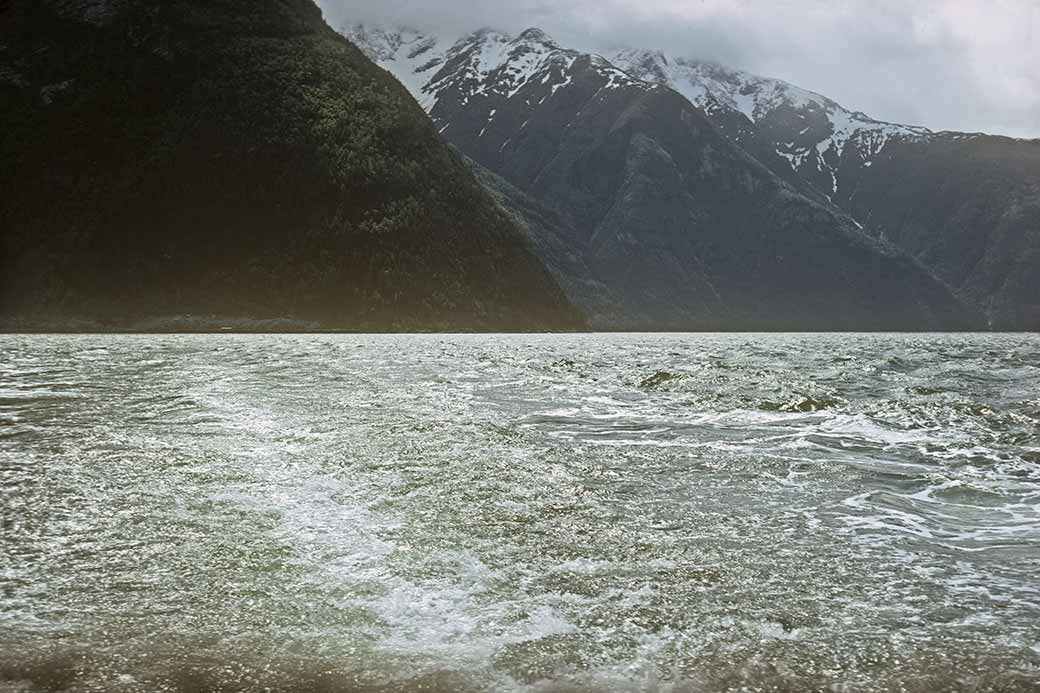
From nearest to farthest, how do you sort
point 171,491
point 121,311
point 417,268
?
point 171,491 < point 121,311 < point 417,268

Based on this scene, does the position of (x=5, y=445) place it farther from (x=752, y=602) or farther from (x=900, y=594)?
(x=900, y=594)

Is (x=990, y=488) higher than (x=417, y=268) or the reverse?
the reverse

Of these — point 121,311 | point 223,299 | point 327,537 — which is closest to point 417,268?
point 223,299

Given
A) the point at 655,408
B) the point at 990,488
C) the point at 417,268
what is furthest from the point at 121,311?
the point at 990,488

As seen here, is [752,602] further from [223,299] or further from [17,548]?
[223,299]

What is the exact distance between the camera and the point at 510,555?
28.8ft

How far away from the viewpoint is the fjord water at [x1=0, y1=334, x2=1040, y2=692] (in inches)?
237

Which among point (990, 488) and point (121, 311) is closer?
point (990, 488)

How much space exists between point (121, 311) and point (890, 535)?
183 meters

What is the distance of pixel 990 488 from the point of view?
12938mm

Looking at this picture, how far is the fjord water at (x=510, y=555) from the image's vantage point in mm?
6016

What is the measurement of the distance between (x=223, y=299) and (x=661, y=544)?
7108 inches

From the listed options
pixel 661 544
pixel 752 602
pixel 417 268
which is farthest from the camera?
pixel 417 268

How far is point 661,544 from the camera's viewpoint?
9211 mm
